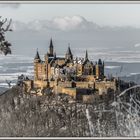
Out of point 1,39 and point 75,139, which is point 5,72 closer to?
point 1,39

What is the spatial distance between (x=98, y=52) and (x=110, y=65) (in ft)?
0.47

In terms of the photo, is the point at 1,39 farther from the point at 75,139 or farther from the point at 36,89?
the point at 75,139

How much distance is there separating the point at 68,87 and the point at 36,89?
26 cm

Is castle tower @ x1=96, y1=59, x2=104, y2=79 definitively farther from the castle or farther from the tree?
the tree

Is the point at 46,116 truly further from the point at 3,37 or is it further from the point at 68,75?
the point at 3,37

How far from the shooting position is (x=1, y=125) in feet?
22.5

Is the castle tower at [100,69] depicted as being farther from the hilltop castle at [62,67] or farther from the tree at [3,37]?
the tree at [3,37]

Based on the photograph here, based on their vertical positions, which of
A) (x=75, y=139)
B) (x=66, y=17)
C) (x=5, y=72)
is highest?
(x=66, y=17)

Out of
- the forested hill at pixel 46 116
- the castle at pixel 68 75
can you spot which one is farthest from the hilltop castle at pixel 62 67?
the forested hill at pixel 46 116

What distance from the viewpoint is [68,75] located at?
6840mm

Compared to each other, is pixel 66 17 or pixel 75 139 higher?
pixel 66 17

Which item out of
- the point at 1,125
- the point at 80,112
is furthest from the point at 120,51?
the point at 1,125

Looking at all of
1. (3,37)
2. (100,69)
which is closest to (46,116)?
(100,69)

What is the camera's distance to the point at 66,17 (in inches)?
266
